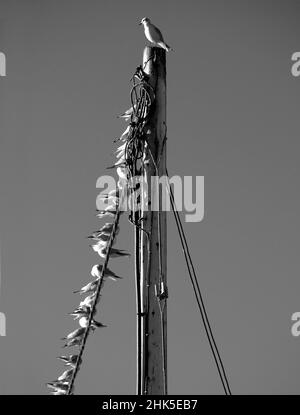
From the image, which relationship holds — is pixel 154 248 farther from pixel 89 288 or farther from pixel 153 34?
pixel 153 34

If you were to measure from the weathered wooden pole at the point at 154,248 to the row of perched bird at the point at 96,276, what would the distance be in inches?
18.1

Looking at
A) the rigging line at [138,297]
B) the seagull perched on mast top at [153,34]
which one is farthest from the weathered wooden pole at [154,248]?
the seagull perched on mast top at [153,34]

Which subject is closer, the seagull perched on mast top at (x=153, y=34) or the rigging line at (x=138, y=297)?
the rigging line at (x=138, y=297)

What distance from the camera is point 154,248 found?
26.8ft

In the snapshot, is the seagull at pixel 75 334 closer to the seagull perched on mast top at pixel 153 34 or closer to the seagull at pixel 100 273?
the seagull at pixel 100 273

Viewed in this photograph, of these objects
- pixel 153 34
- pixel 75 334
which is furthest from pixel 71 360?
pixel 153 34

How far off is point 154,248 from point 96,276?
43.3 inches

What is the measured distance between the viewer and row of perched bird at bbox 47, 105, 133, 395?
29.1ft

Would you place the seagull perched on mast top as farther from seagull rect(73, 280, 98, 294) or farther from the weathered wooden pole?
seagull rect(73, 280, 98, 294)

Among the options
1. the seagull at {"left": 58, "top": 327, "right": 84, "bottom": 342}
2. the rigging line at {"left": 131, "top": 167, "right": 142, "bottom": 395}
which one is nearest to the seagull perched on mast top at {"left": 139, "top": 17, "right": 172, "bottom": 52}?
the rigging line at {"left": 131, "top": 167, "right": 142, "bottom": 395}

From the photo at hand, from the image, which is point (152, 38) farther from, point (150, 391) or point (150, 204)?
point (150, 391)

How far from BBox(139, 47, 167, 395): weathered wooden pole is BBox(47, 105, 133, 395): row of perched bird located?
0.46 metres

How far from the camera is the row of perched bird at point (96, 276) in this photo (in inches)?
350
